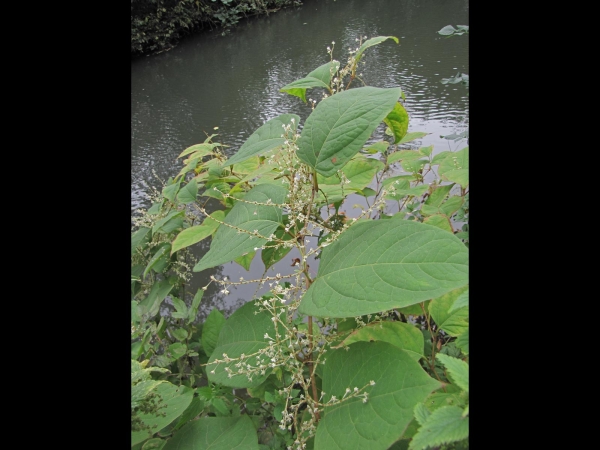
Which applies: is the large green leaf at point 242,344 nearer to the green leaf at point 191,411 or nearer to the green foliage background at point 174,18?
the green leaf at point 191,411

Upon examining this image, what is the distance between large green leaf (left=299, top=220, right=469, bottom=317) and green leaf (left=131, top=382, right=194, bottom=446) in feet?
0.66

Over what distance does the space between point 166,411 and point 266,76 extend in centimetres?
466

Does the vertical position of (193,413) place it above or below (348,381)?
below

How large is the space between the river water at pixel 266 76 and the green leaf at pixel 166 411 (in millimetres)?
519

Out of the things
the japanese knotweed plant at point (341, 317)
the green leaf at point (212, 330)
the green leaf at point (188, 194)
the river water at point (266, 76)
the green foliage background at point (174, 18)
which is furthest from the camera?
the green foliage background at point (174, 18)

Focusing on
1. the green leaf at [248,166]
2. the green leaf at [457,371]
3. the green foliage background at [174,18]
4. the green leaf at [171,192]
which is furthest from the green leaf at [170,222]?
the green foliage background at [174,18]

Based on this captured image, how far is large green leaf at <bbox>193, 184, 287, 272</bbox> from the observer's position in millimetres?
459

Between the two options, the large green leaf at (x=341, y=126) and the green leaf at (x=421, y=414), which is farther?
the large green leaf at (x=341, y=126)

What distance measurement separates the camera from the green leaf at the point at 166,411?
0.41 metres
